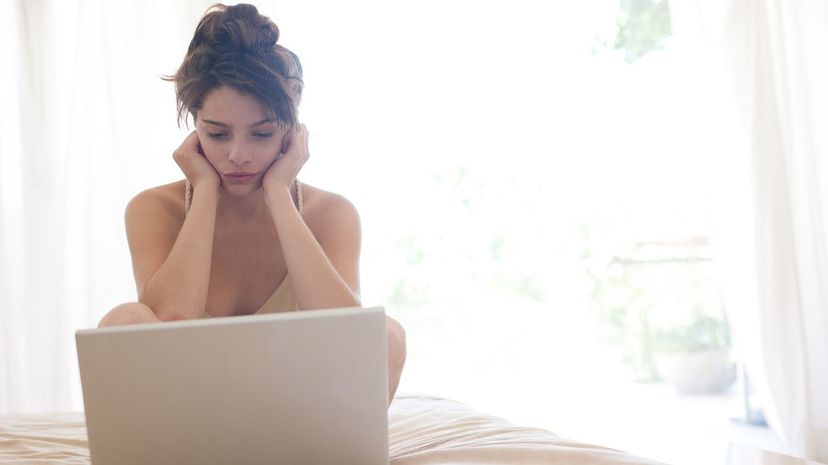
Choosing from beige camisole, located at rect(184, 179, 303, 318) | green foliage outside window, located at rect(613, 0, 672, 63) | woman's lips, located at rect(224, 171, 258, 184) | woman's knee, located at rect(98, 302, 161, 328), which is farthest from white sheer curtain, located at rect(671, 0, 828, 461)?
woman's knee, located at rect(98, 302, 161, 328)

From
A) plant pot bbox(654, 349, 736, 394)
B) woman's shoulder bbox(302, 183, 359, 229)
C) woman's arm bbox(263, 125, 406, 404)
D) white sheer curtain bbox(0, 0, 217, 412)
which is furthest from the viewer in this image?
plant pot bbox(654, 349, 736, 394)

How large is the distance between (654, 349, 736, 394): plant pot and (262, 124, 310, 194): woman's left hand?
9.74 ft

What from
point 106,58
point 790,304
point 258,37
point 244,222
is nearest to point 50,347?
point 106,58

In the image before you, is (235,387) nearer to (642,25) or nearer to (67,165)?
(67,165)

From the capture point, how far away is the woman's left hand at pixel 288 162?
1.70m

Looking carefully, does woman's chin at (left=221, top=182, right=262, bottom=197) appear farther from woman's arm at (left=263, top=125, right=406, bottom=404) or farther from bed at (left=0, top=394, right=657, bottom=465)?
bed at (left=0, top=394, right=657, bottom=465)

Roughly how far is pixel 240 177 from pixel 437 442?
2.35ft

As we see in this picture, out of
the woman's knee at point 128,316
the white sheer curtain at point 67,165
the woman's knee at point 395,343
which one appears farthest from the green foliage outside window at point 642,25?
the woman's knee at point 128,316

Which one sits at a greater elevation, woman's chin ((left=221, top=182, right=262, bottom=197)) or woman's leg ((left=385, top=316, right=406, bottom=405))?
woman's chin ((left=221, top=182, right=262, bottom=197))

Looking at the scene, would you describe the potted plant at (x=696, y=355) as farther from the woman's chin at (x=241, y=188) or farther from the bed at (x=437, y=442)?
the woman's chin at (x=241, y=188)

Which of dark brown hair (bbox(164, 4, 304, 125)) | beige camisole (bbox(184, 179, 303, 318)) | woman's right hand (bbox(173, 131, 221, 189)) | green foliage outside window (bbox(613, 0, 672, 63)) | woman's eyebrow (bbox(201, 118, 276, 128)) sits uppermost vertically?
green foliage outside window (bbox(613, 0, 672, 63))

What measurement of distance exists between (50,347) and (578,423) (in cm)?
222

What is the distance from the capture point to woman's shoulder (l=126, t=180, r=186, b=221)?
1.74 m

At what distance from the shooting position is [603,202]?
4109mm
